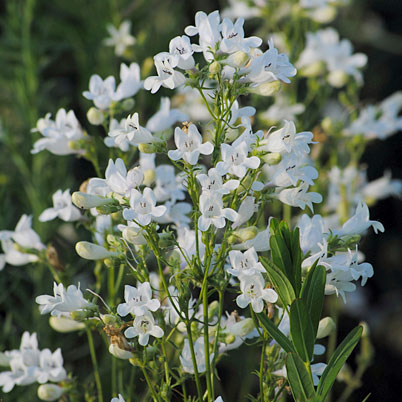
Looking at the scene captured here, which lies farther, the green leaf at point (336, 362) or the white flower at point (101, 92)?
the white flower at point (101, 92)

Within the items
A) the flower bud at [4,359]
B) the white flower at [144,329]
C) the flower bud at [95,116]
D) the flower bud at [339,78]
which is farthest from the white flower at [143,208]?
the flower bud at [339,78]

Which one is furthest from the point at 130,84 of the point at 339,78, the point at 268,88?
the point at 339,78

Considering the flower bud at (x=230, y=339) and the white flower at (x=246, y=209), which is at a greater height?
the white flower at (x=246, y=209)

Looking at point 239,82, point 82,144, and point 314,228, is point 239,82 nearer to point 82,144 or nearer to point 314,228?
point 314,228

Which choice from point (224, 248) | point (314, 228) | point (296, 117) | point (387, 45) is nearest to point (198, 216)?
point (224, 248)

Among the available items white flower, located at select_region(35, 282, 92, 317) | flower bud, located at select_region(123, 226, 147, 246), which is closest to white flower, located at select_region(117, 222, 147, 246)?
flower bud, located at select_region(123, 226, 147, 246)

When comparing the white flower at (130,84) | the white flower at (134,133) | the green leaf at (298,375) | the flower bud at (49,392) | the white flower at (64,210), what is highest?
the white flower at (130,84)

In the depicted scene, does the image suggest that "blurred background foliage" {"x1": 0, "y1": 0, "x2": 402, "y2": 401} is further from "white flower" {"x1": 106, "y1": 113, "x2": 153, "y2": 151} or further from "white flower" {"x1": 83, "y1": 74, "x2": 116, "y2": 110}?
"white flower" {"x1": 106, "y1": 113, "x2": 153, "y2": 151}

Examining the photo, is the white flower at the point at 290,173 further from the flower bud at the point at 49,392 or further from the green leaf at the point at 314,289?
the flower bud at the point at 49,392
